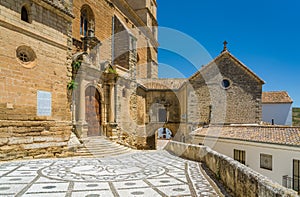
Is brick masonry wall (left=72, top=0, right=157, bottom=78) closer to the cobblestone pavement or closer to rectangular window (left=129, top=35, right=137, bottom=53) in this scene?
rectangular window (left=129, top=35, right=137, bottom=53)

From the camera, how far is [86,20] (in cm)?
1477

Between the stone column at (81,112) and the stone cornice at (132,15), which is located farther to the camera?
the stone cornice at (132,15)

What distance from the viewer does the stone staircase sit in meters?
10.1

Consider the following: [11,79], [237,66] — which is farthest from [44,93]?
[237,66]

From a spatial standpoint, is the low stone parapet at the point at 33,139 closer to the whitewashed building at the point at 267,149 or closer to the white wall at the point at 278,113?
the whitewashed building at the point at 267,149

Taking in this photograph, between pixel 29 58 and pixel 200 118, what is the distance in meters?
12.9

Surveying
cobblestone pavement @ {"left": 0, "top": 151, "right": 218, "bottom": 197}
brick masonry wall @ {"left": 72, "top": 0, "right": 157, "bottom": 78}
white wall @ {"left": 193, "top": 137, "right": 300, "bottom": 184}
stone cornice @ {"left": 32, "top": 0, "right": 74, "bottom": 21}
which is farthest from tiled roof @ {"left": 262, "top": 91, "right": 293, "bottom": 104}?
stone cornice @ {"left": 32, "top": 0, "right": 74, "bottom": 21}

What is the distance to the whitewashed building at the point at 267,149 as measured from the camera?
9.38m

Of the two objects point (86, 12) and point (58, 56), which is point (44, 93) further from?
point (86, 12)

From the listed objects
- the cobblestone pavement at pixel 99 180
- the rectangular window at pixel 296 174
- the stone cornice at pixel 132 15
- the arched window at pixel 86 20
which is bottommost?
the rectangular window at pixel 296 174

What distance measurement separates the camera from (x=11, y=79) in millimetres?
7797

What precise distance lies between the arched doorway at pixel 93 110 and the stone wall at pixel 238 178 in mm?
6282

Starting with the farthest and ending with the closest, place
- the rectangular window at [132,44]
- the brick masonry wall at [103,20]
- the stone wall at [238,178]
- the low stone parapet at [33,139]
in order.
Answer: the rectangular window at [132,44]
the brick masonry wall at [103,20]
the low stone parapet at [33,139]
the stone wall at [238,178]

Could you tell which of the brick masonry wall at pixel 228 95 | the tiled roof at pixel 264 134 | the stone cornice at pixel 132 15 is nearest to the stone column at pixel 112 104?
the tiled roof at pixel 264 134
